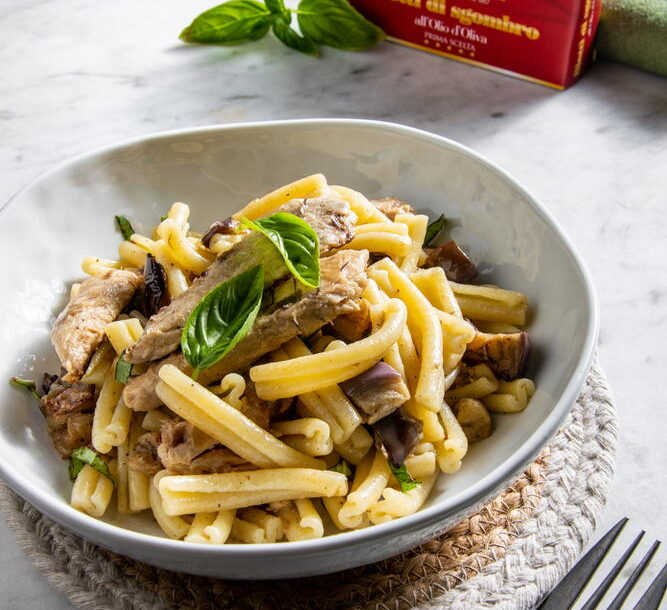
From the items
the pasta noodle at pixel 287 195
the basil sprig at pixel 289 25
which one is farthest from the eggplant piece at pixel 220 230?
the basil sprig at pixel 289 25

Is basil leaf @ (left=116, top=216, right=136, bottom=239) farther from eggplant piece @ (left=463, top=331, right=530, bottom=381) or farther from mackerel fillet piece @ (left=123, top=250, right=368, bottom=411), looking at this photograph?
eggplant piece @ (left=463, top=331, right=530, bottom=381)

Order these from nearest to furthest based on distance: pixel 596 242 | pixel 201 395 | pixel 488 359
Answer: pixel 201 395, pixel 488 359, pixel 596 242

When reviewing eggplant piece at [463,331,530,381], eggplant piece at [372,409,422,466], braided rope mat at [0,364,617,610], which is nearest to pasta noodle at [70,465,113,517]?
braided rope mat at [0,364,617,610]

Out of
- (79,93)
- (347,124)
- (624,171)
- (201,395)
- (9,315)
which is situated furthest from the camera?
(79,93)

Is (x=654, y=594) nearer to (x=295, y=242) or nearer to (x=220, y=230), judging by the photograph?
(x=295, y=242)

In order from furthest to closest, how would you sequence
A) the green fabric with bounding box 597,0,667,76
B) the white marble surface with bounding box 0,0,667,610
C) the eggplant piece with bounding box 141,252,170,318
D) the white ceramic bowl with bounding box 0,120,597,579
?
the green fabric with bounding box 597,0,667,76
the white marble surface with bounding box 0,0,667,610
the eggplant piece with bounding box 141,252,170,318
the white ceramic bowl with bounding box 0,120,597,579

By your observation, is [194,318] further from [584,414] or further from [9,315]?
[584,414]

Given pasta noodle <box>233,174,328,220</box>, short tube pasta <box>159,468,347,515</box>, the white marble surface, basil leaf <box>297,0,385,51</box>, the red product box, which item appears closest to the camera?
→ short tube pasta <box>159,468,347,515</box>

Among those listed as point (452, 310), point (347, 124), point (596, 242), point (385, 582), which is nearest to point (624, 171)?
point (596, 242)

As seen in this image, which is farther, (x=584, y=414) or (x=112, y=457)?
(x=584, y=414)
